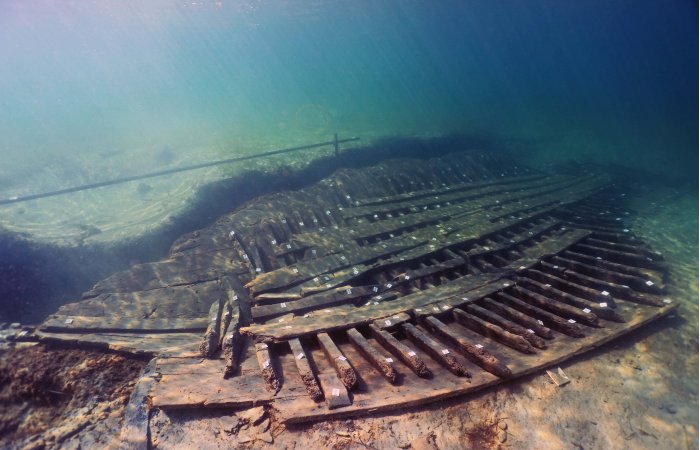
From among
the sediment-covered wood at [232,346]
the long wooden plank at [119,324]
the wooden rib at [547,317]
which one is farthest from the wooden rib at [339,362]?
the wooden rib at [547,317]

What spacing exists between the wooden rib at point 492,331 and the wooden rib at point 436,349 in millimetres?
873

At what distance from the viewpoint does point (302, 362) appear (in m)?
3.81

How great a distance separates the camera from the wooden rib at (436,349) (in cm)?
368

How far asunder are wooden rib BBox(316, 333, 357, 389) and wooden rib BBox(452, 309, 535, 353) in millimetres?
2156

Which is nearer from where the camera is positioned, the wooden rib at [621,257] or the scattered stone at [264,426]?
the scattered stone at [264,426]

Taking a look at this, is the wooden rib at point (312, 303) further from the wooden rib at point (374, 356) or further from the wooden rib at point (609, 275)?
the wooden rib at point (609, 275)

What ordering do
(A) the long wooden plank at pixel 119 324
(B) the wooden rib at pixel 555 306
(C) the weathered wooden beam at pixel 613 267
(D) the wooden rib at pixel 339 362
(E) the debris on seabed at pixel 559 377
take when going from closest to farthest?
(D) the wooden rib at pixel 339 362 < (E) the debris on seabed at pixel 559 377 < (B) the wooden rib at pixel 555 306 < (A) the long wooden plank at pixel 119 324 < (C) the weathered wooden beam at pixel 613 267

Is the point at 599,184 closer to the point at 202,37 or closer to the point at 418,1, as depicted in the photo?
the point at 418,1

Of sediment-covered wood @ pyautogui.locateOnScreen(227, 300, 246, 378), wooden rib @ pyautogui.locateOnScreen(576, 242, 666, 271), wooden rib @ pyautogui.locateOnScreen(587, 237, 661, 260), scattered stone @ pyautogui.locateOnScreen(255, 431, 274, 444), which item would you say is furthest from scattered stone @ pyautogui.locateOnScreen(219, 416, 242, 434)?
wooden rib @ pyautogui.locateOnScreen(587, 237, 661, 260)

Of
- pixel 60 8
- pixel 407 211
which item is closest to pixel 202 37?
pixel 60 8

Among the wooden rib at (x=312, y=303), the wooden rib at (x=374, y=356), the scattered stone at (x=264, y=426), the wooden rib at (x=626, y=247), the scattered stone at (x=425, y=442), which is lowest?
the scattered stone at (x=425, y=442)

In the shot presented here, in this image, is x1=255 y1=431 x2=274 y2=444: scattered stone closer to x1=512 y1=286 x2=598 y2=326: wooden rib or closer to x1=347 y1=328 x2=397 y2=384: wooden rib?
x1=347 y1=328 x2=397 y2=384: wooden rib

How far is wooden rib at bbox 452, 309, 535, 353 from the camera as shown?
416 centimetres

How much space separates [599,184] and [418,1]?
6384 cm
